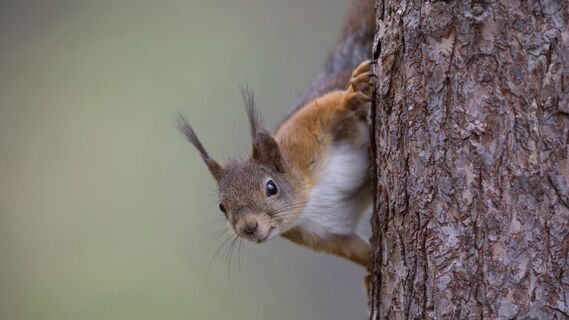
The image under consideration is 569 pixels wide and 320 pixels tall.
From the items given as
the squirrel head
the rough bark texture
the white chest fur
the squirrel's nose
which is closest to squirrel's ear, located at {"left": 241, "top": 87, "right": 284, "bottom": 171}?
the squirrel head

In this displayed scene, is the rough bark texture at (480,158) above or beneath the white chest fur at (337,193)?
above

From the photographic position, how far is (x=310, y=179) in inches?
109

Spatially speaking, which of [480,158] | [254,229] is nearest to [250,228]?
[254,229]

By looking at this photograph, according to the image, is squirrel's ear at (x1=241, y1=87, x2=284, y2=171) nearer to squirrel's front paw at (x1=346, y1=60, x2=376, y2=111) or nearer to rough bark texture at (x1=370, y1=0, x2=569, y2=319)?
squirrel's front paw at (x1=346, y1=60, x2=376, y2=111)

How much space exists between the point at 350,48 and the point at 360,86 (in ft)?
2.38

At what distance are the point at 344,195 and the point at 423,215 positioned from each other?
861 millimetres

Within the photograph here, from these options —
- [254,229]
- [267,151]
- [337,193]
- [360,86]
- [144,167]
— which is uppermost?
[360,86]

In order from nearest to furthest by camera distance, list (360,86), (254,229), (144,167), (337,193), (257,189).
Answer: (360,86), (254,229), (257,189), (337,193), (144,167)

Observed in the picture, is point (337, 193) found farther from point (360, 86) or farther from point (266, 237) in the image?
point (360, 86)

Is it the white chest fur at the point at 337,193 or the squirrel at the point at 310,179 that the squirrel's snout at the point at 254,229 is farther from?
the white chest fur at the point at 337,193

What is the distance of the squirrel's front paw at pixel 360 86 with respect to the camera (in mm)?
2363

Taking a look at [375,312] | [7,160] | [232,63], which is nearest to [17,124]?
[7,160]

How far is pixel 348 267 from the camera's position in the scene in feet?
13.9

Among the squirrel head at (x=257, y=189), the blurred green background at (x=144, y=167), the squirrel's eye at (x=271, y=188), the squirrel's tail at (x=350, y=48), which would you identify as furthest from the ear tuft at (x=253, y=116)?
the blurred green background at (x=144, y=167)
